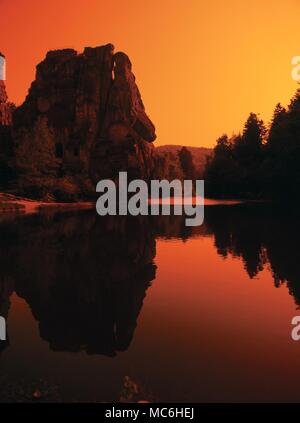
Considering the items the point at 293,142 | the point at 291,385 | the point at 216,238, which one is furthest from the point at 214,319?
the point at 293,142

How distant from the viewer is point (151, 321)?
35.7 ft

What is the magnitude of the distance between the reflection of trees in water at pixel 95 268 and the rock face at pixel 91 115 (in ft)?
132

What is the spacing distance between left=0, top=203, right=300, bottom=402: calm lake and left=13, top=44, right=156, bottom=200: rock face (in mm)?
50154

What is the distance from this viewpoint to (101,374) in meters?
7.64

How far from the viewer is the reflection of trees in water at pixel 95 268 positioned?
33.5ft

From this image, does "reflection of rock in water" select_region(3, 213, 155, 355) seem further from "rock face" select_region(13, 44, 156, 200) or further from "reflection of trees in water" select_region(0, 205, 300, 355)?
"rock face" select_region(13, 44, 156, 200)

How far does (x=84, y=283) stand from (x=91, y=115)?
6550 centimetres

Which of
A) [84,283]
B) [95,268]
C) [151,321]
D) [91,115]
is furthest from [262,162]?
[151,321]

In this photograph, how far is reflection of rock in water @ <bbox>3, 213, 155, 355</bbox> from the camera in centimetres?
979

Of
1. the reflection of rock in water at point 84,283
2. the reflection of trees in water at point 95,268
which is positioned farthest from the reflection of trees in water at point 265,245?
the reflection of rock in water at point 84,283

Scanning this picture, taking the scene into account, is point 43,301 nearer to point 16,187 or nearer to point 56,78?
point 16,187

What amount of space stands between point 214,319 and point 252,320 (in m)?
1.07

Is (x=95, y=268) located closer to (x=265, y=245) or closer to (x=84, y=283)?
(x=84, y=283)

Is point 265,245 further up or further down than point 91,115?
further down
